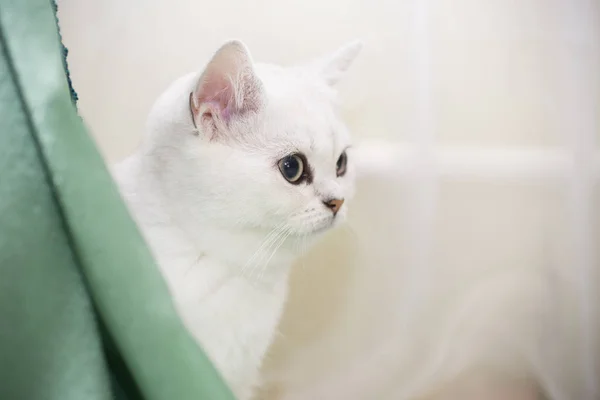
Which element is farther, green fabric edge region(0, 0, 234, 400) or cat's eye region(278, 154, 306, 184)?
cat's eye region(278, 154, 306, 184)

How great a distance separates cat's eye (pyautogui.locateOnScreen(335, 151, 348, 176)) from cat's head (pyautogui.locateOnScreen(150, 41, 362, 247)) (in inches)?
1.7

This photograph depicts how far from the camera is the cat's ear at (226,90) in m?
0.59

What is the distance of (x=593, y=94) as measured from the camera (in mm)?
875

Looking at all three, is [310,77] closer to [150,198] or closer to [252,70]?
[252,70]

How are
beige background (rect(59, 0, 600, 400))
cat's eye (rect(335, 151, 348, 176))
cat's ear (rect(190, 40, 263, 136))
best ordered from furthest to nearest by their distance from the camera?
beige background (rect(59, 0, 600, 400)), cat's eye (rect(335, 151, 348, 176)), cat's ear (rect(190, 40, 263, 136))

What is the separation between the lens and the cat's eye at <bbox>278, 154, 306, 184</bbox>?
66 cm

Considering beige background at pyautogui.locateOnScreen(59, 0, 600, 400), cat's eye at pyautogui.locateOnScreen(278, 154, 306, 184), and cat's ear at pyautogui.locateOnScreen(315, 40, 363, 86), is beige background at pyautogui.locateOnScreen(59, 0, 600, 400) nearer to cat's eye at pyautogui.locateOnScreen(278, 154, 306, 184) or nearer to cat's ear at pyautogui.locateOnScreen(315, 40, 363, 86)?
cat's ear at pyautogui.locateOnScreen(315, 40, 363, 86)


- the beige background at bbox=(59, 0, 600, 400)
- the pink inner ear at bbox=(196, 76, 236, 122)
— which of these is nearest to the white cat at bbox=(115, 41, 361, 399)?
the pink inner ear at bbox=(196, 76, 236, 122)

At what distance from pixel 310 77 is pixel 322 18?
0.17 m

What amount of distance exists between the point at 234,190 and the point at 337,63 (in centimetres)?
29

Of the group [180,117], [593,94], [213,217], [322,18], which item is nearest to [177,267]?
[213,217]

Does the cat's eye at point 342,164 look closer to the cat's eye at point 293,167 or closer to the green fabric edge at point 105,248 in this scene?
the cat's eye at point 293,167

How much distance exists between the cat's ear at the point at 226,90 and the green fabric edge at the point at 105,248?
7.7 inches

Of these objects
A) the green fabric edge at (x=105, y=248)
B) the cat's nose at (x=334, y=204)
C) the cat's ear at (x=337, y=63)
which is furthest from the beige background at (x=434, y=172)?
the green fabric edge at (x=105, y=248)
